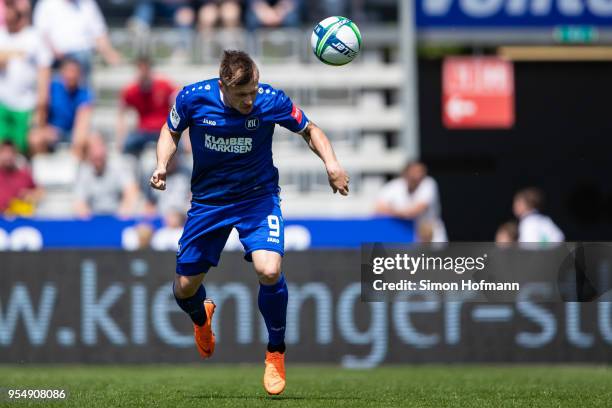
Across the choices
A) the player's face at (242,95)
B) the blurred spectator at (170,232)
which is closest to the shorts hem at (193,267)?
the player's face at (242,95)

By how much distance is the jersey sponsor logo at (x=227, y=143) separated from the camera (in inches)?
358

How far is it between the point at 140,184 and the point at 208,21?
2529mm

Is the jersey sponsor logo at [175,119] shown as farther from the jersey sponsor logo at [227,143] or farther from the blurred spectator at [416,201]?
the blurred spectator at [416,201]

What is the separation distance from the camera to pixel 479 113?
17812mm

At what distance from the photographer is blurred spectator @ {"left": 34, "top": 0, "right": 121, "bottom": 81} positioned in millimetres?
16844

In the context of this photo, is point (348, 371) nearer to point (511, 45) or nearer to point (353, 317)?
point (353, 317)

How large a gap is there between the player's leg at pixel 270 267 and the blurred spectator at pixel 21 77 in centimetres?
791

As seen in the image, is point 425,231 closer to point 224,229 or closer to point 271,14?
point 271,14

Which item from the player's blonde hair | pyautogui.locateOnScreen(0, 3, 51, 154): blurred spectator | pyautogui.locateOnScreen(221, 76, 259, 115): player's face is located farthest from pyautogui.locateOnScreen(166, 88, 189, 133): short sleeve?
pyautogui.locateOnScreen(0, 3, 51, 154): blurred spectator

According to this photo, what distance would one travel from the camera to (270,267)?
8945 mm

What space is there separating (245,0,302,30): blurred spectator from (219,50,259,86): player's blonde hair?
347 inches

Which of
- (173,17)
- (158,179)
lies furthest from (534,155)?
(158,179)

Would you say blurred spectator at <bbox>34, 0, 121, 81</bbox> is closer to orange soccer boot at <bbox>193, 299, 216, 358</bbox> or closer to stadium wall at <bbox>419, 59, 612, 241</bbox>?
stadium wall at <bbox>419, 59, 612, 241</bbox>

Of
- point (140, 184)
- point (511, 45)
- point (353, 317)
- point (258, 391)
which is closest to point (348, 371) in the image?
point (353, 317)
